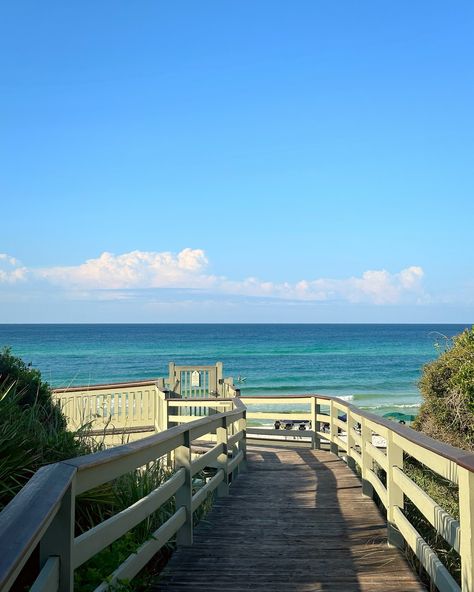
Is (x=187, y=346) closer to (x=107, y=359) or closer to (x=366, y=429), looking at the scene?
(x=107, y=359)

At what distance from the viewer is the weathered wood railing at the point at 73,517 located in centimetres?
204

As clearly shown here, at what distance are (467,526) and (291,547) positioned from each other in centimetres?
265

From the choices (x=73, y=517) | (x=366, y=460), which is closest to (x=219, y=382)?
(x=366, y=460)

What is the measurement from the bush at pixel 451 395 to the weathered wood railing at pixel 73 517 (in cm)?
662

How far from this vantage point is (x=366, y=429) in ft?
25.1

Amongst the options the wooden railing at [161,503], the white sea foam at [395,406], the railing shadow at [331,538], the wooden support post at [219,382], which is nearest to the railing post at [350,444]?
the railing shadow at [331,538]

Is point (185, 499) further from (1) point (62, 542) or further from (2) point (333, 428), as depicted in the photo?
(2) point (333, 428)

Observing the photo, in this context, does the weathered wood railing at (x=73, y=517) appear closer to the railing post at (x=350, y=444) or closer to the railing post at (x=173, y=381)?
the railing post at (x=350, y=444)

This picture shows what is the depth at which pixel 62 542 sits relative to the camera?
2.74 metres

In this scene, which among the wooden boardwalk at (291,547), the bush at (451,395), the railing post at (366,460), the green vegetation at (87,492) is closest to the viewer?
the green vegetation at (87,492)

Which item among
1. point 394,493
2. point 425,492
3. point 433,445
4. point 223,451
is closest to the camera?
point 433,445

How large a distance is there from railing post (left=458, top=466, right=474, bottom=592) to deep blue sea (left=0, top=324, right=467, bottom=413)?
2868 cm

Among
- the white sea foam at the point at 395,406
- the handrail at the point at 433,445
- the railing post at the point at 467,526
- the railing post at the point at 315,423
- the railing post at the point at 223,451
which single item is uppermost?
the handrail at the point at 433,445

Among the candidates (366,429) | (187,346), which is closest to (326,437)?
(366,429)
